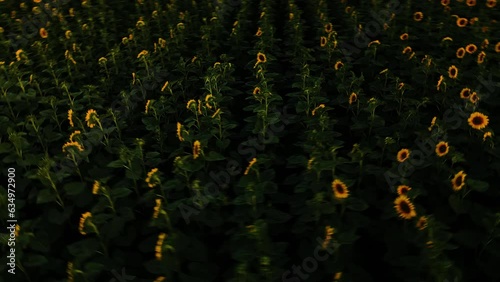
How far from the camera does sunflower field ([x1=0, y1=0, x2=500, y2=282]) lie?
1990 mm

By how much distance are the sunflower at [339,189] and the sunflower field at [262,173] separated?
1 cm

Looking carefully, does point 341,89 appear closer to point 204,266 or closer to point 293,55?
point 293,55

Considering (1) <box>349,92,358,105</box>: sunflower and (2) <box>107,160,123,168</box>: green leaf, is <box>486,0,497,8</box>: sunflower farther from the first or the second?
(2) <box>107,160,123,168</box>: green leaf

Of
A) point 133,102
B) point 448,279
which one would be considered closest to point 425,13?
point 133,102

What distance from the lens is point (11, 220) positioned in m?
2.29

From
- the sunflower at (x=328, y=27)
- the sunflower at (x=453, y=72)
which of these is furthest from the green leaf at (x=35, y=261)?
the sunflower at (x=328, y=27)

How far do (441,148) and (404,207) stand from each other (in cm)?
54

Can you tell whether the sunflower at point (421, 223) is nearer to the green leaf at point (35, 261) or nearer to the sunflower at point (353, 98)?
the sunflower at point (353, 98)

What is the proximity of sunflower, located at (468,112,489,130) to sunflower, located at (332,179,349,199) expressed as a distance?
1.10 m

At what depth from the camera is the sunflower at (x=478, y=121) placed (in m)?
2.56

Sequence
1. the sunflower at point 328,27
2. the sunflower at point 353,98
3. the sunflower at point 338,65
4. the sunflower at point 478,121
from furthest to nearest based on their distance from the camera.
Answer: the sunflower at point 328,27 → the sunflower at point 338,65 → the sunflower at point 353,98 → the sunflower at point 478,121

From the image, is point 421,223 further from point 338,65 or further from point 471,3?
point 471,3

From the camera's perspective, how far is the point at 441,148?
2.37 meters

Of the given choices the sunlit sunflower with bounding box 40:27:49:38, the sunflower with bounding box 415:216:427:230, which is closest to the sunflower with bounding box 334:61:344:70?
the sunflower with bounding box 415:216:427:230
